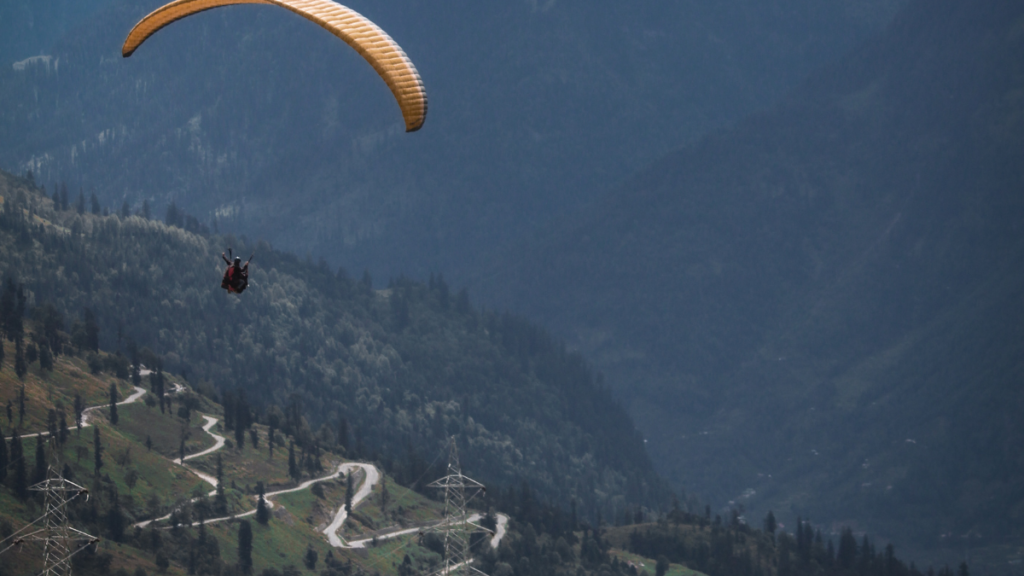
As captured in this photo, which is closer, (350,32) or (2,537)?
(350,32)

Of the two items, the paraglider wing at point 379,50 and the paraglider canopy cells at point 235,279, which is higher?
the paraglider wing at point 379,50

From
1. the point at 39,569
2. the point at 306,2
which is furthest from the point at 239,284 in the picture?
the point at 39,569

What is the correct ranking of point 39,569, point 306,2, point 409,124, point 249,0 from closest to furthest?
point 409,124 < point 306,2 < point 249,0 < point 39,569

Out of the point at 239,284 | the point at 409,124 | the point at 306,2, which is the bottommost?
the point at 239,284

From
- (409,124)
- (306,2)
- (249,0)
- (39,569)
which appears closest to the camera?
(409,124)

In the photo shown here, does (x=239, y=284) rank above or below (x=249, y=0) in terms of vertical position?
below

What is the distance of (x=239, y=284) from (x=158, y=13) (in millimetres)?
21840

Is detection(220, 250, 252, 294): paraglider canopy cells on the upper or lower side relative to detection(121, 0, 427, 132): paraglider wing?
lower

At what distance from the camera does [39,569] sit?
19338 cm

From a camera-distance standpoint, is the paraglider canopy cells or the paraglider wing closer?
the paraglider wing

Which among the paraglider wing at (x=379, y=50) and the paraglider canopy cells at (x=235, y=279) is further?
the paraglider canopy cells at (x=235, y=279)

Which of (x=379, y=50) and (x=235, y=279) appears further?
(x=235, y=279)

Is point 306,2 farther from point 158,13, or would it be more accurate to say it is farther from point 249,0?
point 158,13

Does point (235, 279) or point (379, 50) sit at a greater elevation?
point (379, 50)
